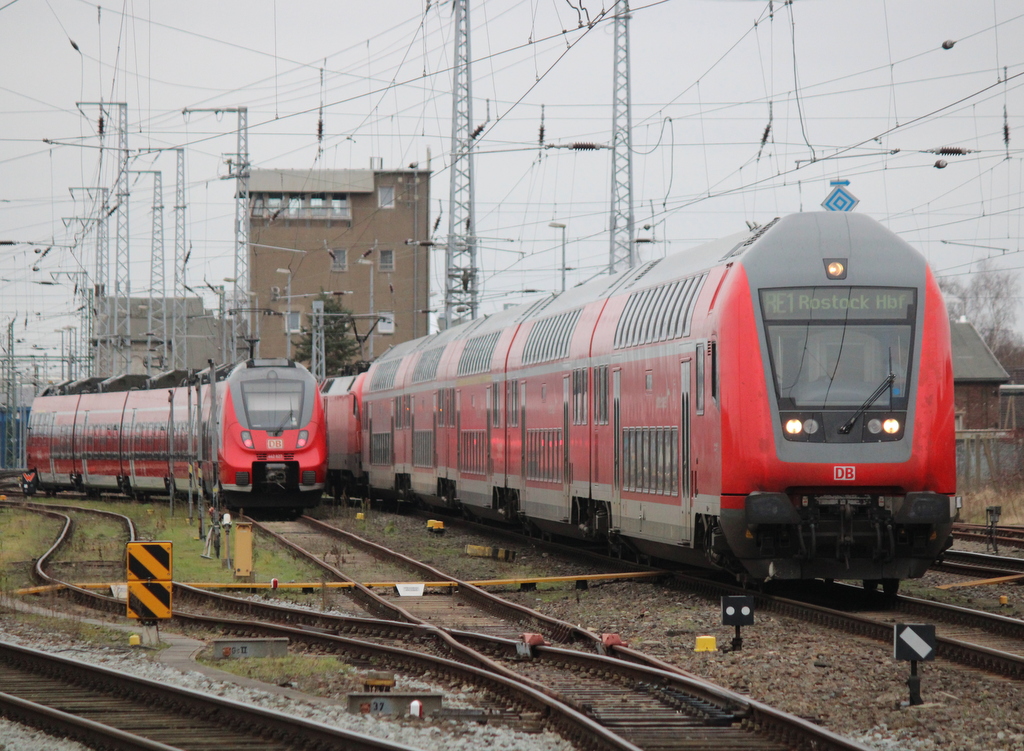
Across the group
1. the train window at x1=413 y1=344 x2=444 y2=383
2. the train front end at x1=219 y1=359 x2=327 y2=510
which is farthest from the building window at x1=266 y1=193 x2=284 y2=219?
the train front end at x1=219 y1=359 x2=327 y2=510

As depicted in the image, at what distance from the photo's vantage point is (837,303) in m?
14.3

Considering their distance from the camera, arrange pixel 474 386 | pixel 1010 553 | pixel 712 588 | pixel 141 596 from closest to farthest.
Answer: pixel 141 596, pixel 712 588, pixel 1010 553, pixel 474 386

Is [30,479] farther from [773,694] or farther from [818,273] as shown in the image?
[773,694]

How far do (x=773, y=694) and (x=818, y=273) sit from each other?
5684 millimetres

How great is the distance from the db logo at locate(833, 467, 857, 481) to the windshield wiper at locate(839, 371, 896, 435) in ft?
1.17

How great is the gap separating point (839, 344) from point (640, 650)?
3977mm

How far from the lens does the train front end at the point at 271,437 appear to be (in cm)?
3161

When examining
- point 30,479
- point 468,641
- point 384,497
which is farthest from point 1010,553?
point 30,479

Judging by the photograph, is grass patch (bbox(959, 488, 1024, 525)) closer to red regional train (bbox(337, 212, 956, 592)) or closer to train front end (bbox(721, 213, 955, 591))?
red regional train (bbox(337, 212, 956, 592))

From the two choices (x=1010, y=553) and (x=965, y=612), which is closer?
(x=965, y=612)

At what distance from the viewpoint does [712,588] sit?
631 inches

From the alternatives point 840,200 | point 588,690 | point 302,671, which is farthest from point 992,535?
point 302,671

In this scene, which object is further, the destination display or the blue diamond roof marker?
the blue diamond roof marker

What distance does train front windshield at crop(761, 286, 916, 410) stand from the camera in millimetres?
14062
